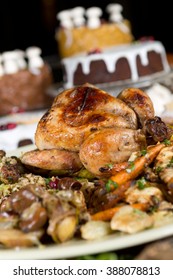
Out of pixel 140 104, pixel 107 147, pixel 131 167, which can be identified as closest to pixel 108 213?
pixel 131 167

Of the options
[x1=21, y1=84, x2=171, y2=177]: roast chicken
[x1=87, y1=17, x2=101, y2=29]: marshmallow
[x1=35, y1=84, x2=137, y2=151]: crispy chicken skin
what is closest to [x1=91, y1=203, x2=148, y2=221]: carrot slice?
[x1=21, y1=84, x2=171, y2=177]: roast chicken

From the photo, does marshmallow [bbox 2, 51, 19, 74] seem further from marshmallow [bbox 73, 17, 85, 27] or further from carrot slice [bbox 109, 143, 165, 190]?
carrot slice [bbox 109, 143, 165, 190]

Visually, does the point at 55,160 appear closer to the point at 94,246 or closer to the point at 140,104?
the point at 140,104

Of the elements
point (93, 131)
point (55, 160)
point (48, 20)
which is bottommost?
point (48, 20)

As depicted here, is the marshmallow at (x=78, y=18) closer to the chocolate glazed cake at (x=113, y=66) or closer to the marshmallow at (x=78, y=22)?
the marshmallow at (x=78, y=22)

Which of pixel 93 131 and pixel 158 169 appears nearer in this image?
pixel 158 169

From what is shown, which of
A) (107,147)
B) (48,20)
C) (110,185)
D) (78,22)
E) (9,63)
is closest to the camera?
(110,185)

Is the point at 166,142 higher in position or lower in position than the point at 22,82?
higher

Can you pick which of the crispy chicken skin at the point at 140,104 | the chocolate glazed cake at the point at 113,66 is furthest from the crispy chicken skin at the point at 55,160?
the chocolate glazed cake at the point at 113,66
